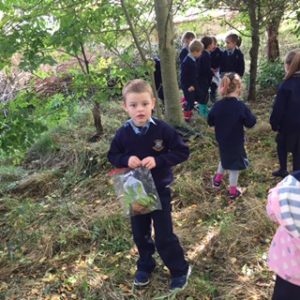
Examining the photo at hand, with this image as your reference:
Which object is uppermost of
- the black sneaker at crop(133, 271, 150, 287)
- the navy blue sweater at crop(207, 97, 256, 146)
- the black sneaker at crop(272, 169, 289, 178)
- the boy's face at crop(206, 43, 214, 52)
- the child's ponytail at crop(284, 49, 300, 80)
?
the boy's face at crop(206, 43, 214, 52)

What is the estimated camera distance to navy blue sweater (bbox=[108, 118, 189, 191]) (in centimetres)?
277

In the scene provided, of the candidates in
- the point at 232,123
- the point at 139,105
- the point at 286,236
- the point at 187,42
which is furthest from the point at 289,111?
the point at 187,42

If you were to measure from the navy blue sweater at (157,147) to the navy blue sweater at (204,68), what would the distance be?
14.2 ft

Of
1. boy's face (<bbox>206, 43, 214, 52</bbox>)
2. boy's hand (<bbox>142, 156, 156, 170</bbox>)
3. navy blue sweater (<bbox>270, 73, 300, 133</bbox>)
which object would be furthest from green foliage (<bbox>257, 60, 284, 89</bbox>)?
boy's hand (<bbox>142, 156, 156, 170</bbox>)

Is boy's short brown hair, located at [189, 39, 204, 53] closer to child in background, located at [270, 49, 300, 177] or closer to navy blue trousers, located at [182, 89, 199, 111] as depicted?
navy blue trousers, located at [182, 89, 199, 111]

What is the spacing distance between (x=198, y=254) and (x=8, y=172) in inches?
156

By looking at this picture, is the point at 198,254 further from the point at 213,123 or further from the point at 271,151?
the point at 271,151

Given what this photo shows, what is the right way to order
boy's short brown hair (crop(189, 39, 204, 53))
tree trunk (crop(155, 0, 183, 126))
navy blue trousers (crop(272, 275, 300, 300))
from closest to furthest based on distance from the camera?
1. navy blue trousers (crop(272, 275, 300, 300))
2. tree trunk (crop(155, 0, 183, 126))
3. boy's short brown hair (crop(189, 39, 204, 53))

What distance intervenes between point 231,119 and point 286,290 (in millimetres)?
2286

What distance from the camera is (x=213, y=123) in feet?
13.9

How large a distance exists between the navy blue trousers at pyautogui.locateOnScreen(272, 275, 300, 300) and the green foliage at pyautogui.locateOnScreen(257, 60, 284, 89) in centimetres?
684

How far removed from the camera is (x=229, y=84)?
398 cm

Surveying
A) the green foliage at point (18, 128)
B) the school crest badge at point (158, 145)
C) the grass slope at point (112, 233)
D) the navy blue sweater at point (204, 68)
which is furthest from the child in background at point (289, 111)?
the navy blue sweater at point (204, 68)

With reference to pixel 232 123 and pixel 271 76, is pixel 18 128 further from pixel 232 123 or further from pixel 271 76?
pixel 271 76
